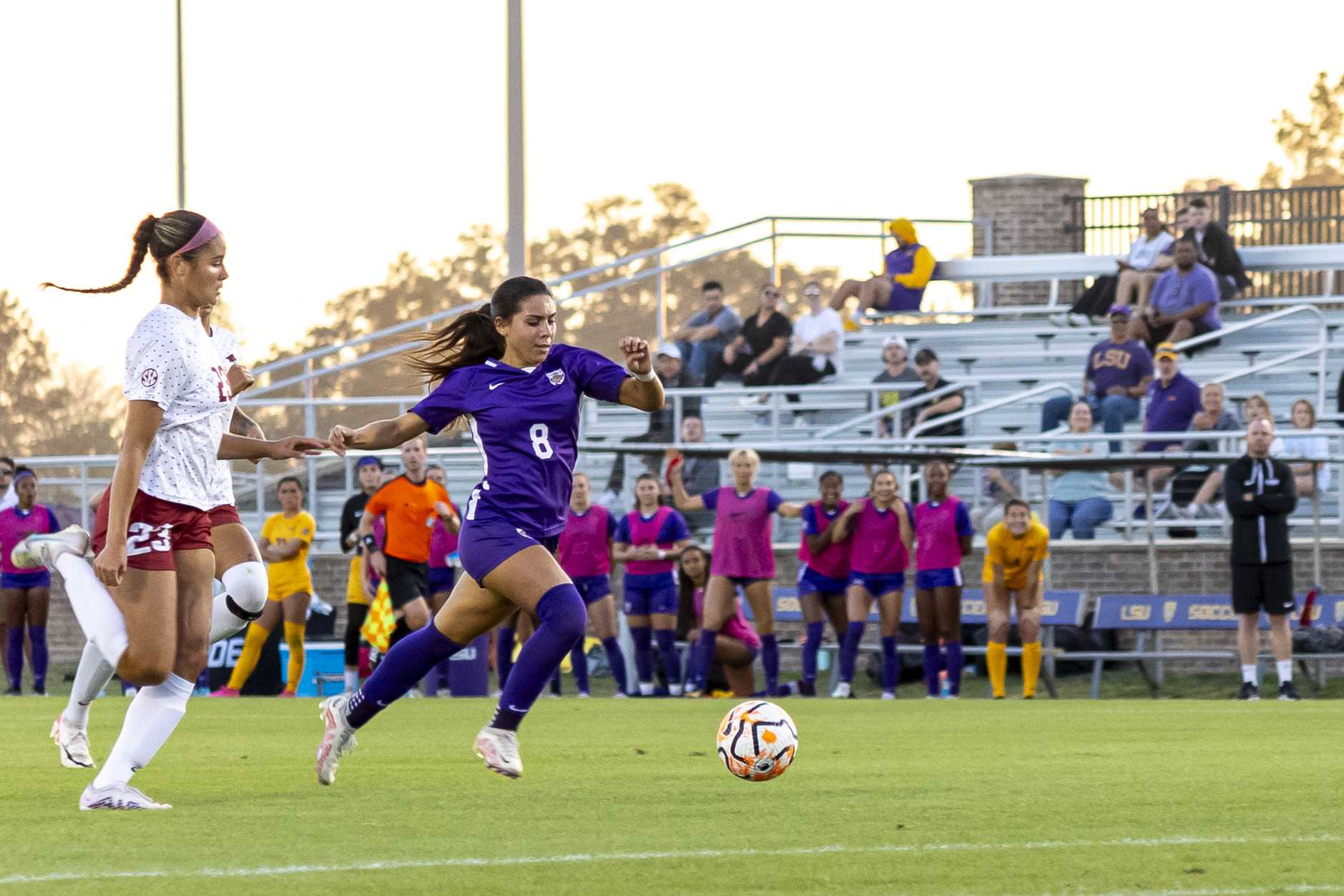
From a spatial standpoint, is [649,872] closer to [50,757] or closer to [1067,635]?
[50,757]

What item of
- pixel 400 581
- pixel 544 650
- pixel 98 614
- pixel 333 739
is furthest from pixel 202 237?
pixel 400 581

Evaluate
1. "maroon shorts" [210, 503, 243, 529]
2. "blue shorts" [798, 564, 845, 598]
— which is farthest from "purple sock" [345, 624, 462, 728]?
"blue shorts" [798, 564, 845, 598]

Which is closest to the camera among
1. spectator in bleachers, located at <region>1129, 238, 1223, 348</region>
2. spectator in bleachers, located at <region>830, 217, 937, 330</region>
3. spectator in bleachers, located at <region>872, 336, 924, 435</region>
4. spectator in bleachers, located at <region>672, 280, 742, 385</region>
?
spectator in bleachers, located at <region>872, 336, 924, 435</region>

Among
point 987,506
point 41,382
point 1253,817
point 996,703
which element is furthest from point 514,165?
point 41,382

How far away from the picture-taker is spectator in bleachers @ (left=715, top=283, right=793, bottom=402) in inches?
981

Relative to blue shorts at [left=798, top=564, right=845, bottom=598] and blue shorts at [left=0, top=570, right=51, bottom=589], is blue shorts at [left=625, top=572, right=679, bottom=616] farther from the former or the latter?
blue shorts at [left=0, top=570, right=51, bottom=589]

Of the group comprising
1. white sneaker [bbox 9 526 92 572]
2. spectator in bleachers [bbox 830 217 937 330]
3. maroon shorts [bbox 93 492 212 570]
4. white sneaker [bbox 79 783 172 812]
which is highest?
spectator in bleachers [bbox 830 217 937 330]

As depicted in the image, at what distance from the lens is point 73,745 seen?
28.9 feet

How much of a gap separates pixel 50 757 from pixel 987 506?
1353cm

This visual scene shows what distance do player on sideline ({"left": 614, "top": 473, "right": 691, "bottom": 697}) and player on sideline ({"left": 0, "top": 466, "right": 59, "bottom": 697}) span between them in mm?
5433

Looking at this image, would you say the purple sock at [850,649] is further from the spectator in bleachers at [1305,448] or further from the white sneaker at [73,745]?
the white sneaker at [73,745]

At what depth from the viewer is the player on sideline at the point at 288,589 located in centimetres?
1794

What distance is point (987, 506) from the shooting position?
21.8 m

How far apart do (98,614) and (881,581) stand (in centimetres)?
1143
